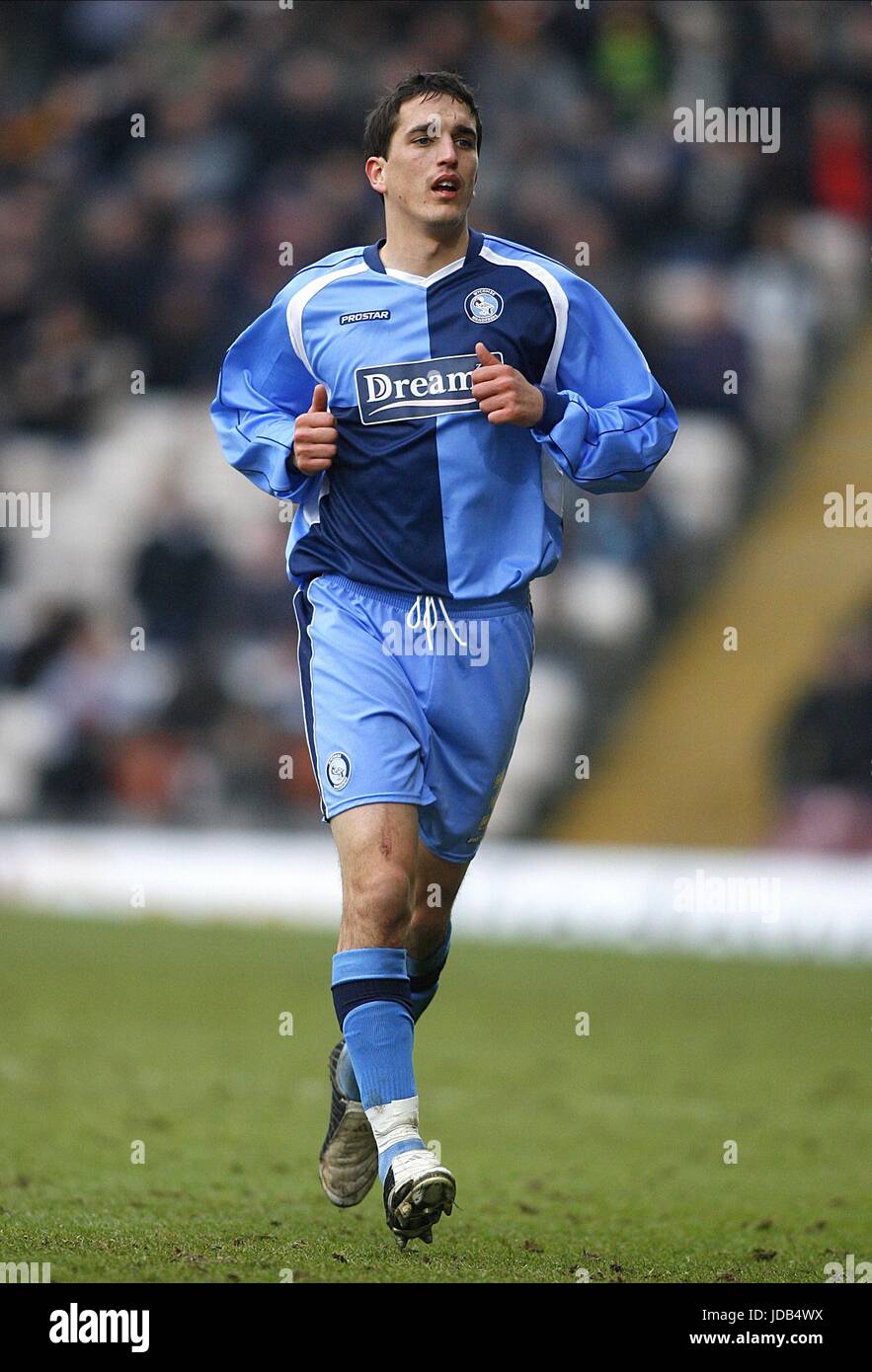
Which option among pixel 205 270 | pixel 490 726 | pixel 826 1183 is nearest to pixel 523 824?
pixel 205 270

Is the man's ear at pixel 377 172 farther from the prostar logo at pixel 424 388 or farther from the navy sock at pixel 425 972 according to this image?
the navy sock at pixel 425 972

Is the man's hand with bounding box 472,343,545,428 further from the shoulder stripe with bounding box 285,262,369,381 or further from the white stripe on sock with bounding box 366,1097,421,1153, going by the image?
the white stripe on sock with bounding box 366,1097,421,1153

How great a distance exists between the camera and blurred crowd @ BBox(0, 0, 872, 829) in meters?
15.9

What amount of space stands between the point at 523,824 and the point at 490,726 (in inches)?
387

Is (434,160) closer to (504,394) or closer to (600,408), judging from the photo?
(504,394)

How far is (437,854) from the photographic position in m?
5.73

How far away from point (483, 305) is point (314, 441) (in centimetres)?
64

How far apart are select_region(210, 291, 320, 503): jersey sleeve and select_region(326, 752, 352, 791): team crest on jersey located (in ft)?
2.81

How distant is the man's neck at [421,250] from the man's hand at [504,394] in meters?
0.41

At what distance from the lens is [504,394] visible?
532 cm

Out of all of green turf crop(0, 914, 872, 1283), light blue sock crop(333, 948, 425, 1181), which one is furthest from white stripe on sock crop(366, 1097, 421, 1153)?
green turf crop(0, 914, 872, 1283)

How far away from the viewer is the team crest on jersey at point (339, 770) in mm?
5297

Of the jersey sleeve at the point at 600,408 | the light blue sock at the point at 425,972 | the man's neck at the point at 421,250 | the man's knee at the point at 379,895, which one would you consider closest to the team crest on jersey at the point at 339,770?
the man's knee at the point at 379,895

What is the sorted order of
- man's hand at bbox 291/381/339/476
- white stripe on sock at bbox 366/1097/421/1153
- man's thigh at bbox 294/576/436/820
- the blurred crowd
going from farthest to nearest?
the blurred crowd, man's hand at bbox 291/381/339/476, man's thigh at bbox 294/576/436/820, white stripe on sock at bbox 366/1097/421/1153
